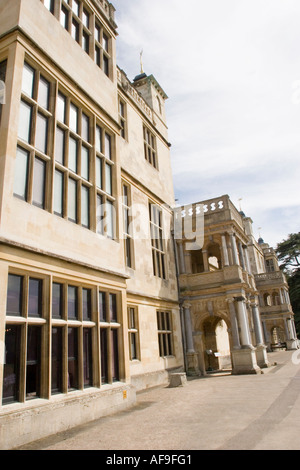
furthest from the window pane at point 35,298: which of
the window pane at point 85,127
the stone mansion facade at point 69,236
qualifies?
the window pane at point 85,127

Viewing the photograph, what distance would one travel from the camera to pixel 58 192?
7.91 meters

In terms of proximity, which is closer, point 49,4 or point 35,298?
point 35,298

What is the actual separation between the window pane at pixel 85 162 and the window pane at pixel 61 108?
0.95 m

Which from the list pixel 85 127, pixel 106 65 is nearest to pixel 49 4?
pixel 106 65

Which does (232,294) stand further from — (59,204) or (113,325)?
(59,204)

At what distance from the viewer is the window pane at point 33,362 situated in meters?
6.16

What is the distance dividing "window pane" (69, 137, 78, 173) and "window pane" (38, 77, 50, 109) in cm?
107

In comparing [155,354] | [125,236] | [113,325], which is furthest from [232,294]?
[113,325]

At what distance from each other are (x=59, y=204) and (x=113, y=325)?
3.45 m

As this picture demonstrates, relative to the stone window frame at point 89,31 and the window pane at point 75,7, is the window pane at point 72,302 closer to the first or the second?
the stone window frame at point 89,31

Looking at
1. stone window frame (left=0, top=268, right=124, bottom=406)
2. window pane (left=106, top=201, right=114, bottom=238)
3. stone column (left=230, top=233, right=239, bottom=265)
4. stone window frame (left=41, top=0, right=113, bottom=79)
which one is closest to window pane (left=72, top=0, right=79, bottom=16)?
stone window frame (left=41, top=0, right=113, bottom=79)

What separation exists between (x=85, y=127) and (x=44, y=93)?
65.2 inches

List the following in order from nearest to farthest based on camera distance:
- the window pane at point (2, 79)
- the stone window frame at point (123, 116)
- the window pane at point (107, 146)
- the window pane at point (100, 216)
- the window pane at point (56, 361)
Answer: the window pane at point (56, 361)
the window pane at point (2, 79)
the window pane at point (100, 216)
the window pane at point (107, 146)
the stone window frame at point (123, 116)

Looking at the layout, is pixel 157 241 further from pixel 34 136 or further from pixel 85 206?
pixel 34 136
